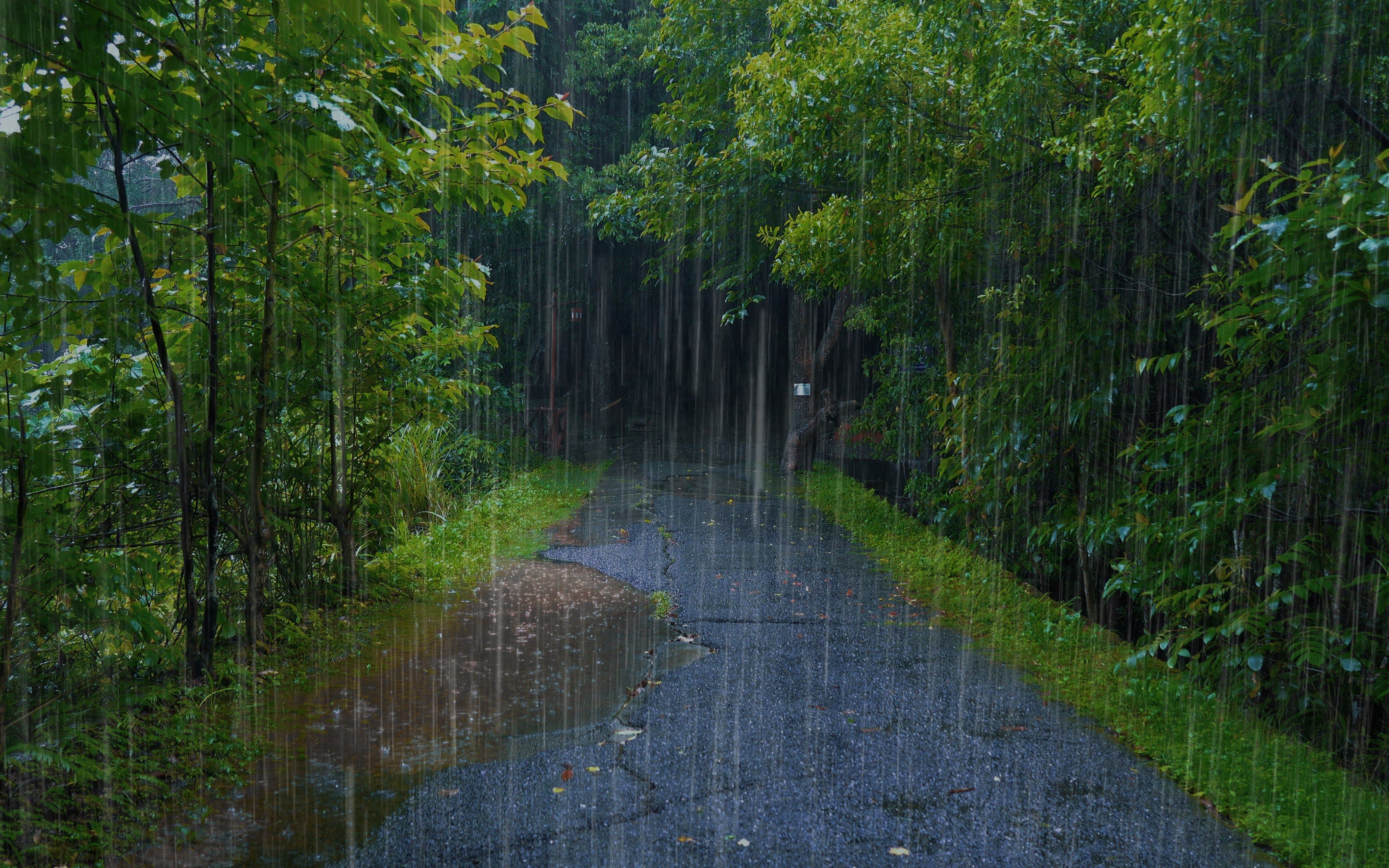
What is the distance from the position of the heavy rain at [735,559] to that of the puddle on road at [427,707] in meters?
0.03

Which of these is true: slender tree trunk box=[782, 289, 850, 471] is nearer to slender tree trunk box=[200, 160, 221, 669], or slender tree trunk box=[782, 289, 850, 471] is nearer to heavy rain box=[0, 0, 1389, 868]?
heavy rain box=[0, 0, 1389, 868]

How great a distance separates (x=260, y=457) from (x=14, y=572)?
1660mm

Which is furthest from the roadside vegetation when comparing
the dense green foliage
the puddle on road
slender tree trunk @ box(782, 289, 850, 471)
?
slender tree trunk @ box(782, 289, 850, 471)

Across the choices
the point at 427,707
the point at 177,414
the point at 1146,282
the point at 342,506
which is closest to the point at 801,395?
the point at 1146,282

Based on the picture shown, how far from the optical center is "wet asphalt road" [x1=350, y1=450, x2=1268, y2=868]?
293 cm

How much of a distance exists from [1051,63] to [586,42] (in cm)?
1355

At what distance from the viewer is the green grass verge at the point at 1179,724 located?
3033 mm

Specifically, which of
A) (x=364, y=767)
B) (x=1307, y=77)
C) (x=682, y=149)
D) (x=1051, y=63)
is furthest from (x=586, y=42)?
(x=364, y=767)

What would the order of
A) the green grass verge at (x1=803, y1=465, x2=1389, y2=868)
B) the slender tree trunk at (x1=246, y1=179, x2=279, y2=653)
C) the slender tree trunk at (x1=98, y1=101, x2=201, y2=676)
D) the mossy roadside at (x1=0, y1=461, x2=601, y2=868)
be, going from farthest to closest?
the slender tree trunk at (x1=246, y1=179, x2=279, y2=653), the slender tree trunk at (x1=98, y1=101, x2=201, y2=676), the green grass verge at (x1=803, y1=465, x2=1389, y2=868), the mossy roadside at (x1=0, y1=461, x2=601, y2=868)

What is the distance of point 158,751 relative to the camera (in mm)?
3418

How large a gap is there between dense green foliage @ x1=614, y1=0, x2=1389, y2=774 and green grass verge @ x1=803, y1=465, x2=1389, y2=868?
0.86 feet

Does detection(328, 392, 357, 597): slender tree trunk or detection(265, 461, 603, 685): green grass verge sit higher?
detection(328, 392, 357, 597): slender tree trunk

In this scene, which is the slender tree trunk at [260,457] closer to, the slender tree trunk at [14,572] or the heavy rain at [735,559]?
the heavy rain at [735,559]

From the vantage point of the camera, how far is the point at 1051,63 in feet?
17.7
